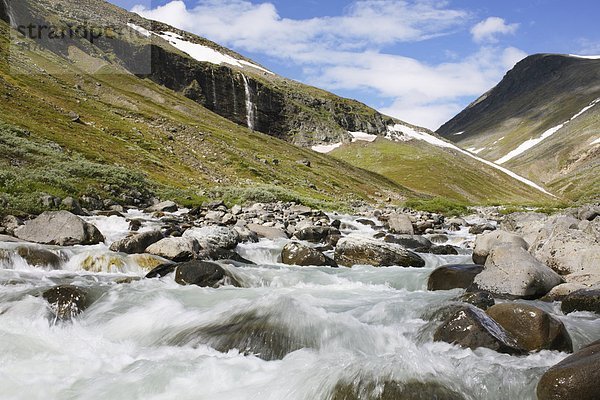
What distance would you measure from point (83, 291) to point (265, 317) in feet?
16.1

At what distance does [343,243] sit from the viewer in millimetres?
19031

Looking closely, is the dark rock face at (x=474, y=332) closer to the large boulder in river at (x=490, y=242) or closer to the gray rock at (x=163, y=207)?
the large boulder in river at (x=490, y=242)

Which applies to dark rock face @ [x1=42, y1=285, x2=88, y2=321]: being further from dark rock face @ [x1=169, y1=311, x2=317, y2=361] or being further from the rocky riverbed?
dark rock face @ [x1=169, y1=311, x2=317, y2=361]

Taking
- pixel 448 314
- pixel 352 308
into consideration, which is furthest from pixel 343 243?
pixel 448 314

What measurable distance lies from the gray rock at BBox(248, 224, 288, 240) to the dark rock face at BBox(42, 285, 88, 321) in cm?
1199

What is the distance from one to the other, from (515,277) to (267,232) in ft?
42.3

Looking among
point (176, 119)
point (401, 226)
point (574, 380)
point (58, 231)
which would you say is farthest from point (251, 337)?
point (176, 119)

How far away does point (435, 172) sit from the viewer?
121562mm

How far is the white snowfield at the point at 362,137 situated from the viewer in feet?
489

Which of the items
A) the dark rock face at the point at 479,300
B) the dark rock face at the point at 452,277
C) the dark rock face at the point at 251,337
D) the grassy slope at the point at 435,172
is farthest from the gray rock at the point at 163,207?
the grassy slope at the point at 435,172

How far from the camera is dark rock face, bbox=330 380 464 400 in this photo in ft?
20.8

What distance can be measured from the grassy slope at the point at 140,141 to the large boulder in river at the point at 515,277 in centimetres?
1882

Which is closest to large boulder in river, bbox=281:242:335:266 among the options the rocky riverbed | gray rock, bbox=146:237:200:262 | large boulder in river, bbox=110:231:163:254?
the rocky riverbed

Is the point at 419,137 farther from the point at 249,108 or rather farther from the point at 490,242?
the point at 490,242
